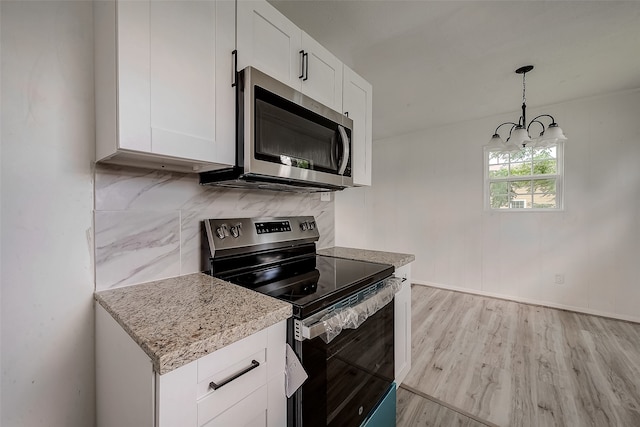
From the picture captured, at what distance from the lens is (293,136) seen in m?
1.23

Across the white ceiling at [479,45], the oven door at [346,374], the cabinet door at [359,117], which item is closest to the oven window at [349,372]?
the oven door at [346,374]

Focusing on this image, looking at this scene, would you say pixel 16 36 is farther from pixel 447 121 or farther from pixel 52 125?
pixel 447 121

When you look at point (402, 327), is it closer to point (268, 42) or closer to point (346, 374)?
point (346, 374)

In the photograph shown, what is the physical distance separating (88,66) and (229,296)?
1027 mm

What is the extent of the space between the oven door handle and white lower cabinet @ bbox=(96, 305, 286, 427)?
0.24 feet

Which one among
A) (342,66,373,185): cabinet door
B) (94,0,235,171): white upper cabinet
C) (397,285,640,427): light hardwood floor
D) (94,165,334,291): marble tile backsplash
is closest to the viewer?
(94,0,235,171): white upper cabinet

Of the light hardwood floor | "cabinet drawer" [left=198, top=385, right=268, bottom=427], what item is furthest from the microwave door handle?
the light hardwood floor

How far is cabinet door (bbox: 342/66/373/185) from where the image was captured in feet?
5.61

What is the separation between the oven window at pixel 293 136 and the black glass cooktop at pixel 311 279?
1.75 ft

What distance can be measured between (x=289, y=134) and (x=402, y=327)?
4.54ft

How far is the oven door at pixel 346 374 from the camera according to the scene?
898 mm

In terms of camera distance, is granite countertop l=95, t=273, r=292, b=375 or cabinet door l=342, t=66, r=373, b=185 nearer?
granite countertop l=95, t=273, r=292, b=375

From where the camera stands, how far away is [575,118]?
3.07m

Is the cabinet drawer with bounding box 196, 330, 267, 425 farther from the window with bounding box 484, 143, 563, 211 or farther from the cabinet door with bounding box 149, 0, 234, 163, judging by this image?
the window with bounding box 484, 143, 563, 211
